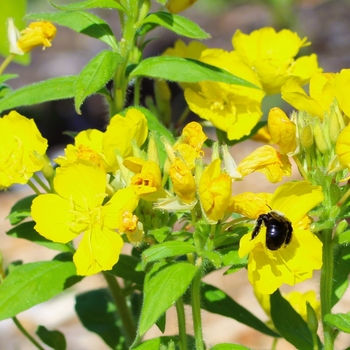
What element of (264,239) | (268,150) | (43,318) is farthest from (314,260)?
(43,318)

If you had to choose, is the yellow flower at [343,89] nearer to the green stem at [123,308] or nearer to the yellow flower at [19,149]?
the yellow flower at [19,149]

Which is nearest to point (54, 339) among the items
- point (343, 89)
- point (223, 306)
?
point (223, 306)

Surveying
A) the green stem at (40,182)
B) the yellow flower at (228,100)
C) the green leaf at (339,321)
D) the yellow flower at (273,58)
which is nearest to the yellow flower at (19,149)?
the green stem at (40,182)

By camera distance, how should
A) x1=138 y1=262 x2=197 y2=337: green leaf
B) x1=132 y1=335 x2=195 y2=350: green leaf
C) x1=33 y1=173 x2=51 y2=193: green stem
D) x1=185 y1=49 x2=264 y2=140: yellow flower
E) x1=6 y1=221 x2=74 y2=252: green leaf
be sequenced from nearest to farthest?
x1=138 y1=262 x2=197 y2=337: green leaf
x1=132 y1=335 x2=195 y2=350: green leaf
x1=33 y1=173 x2=51 y2=193: green stem
x1=6 y1=221 x2=74 y2=252: green leaf
x1=185 y1=49 x2=264 y2=140: yellow flower

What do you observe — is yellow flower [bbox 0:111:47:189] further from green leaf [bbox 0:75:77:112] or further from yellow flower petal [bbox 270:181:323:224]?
yellow flower petal [bbox 270:181:323:224]

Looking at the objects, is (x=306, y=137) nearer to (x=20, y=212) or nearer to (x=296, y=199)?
(x=296, y=199)

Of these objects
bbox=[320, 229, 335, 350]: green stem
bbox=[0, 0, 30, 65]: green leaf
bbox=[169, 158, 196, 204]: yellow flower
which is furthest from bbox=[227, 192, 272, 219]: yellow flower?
bbox=[0, 0, 30, 65]: green leaf
